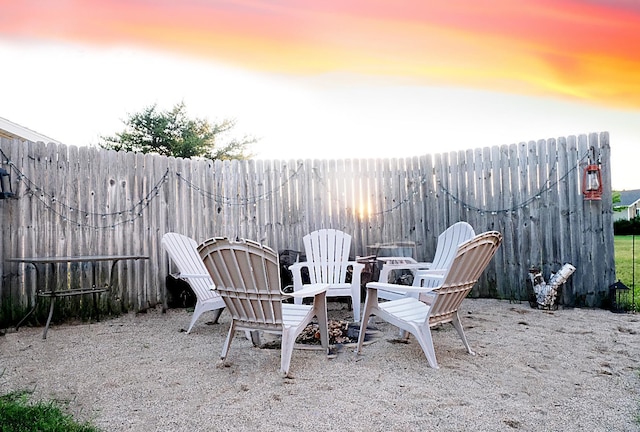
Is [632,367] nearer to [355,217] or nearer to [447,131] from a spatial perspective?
[355,217]

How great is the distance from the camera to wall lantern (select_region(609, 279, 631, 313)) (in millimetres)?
4434

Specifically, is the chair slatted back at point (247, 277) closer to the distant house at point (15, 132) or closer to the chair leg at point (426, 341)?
the chair leg at point (426, 341)

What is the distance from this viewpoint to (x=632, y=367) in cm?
276

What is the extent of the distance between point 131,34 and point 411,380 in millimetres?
5958

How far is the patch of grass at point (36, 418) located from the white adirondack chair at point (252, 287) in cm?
107

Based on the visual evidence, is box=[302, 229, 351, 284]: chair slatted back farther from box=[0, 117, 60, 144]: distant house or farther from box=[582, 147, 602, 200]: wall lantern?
box=[0, 117, 60, 144]: distant house

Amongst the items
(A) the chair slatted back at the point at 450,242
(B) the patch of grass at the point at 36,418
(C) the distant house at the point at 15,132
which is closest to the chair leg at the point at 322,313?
(A) the chair slatted back at the point at 450,242

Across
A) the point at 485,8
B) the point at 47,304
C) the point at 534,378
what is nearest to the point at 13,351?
the point at 47,304

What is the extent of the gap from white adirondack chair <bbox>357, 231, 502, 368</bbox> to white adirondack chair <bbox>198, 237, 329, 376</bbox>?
566 mm

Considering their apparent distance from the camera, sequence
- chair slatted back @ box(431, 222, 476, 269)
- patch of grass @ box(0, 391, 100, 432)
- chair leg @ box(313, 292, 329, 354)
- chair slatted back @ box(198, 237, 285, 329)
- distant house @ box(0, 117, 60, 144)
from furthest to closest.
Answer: distant house @ box(0, 117, 60, 144) → chair slatted back @ box(431, 222, 476, 269) → chair leg @ box(313, 292, 329, 354) → chair slatted back @ box(198, 237, 285, 329) → patch of grass @ box(0, 391, 100, 432)

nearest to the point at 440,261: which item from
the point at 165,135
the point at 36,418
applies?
the point at 36,418

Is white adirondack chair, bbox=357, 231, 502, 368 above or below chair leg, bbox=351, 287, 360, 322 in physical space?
above

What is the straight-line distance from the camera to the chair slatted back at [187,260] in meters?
4.10

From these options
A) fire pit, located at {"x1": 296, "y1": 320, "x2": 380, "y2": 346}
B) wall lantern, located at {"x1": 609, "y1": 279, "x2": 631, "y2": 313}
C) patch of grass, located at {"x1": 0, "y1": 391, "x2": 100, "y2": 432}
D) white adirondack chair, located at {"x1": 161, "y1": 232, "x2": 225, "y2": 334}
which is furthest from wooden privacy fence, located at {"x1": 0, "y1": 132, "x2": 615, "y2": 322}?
patch of grass, located at {"x1": 0, "y1": 391, "x2": 100, "y2": 432}
